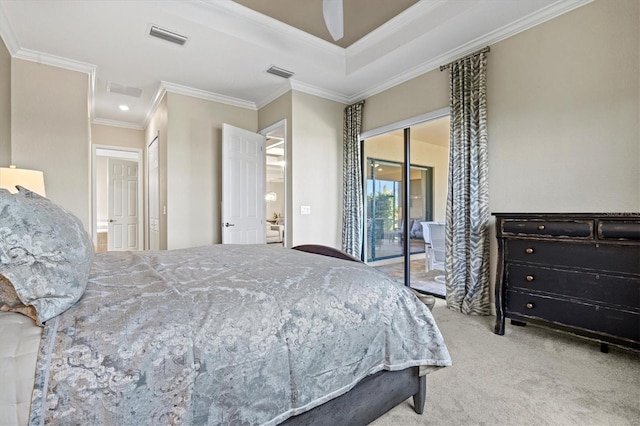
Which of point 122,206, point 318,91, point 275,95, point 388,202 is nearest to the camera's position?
point 318,91

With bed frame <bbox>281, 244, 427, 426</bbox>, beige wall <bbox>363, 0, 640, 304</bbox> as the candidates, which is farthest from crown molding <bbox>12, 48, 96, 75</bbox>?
beige wall <bbox>363, 0, 640, 304</bbox>

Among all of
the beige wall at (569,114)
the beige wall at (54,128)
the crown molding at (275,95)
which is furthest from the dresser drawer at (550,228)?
the beige wall at (54,128)

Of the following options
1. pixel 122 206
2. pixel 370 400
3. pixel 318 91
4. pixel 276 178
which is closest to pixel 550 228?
pixel 370 400

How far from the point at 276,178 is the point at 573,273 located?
435 inches

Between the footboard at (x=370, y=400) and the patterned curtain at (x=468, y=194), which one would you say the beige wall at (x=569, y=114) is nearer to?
the patterned curtain at (x=468, y=194)

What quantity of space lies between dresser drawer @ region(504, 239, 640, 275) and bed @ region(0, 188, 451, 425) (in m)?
1.49

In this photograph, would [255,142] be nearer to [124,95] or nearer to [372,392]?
[124,95]

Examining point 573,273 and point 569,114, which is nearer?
point 573,273

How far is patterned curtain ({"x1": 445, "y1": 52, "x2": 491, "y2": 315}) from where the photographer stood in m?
2.99

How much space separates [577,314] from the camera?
213cm

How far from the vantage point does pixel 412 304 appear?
1.41 m

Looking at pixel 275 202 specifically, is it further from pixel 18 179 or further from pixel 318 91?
pixel 18 179

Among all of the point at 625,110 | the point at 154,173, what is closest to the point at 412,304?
the point at 625,110

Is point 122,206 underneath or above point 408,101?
underneath
